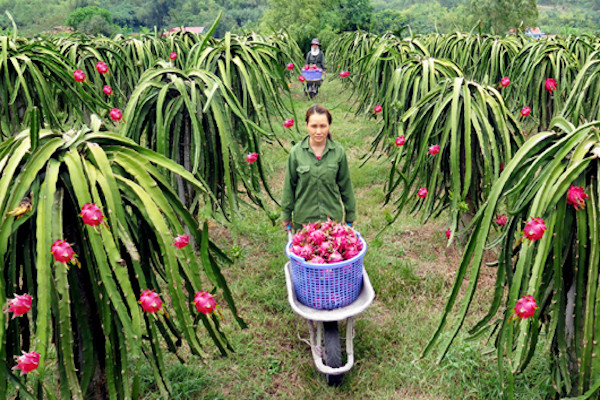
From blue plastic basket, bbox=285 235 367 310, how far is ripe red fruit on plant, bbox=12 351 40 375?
1.32 metres

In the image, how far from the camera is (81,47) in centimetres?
580

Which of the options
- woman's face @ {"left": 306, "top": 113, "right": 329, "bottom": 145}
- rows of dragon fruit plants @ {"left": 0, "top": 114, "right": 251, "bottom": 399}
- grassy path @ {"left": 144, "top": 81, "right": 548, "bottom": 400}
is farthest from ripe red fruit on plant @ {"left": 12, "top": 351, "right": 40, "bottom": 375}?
woman's face @ {"left": 306, "top": 113, "right": 329, "bottom": 145}

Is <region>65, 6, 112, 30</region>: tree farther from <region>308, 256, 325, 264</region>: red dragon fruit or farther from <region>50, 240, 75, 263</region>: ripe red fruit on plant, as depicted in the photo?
<region>50, 240, 75, 263</region>: ripe red fruit on plant

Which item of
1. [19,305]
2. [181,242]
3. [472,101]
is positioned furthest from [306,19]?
[19,305]

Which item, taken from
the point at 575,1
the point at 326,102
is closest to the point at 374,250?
the point at 326,102

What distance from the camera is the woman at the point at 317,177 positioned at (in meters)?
3.08

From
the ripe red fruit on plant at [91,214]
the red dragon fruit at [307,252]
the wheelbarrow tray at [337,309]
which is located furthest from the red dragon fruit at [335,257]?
the ripe red fruit on plant at [91,214]

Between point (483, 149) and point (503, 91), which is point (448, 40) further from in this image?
point (483, 149)

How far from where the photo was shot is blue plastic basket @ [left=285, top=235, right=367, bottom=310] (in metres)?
2.41

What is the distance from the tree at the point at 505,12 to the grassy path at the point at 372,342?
83.7 ft

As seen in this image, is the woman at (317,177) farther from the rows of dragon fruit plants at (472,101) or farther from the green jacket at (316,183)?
the rows of dragon fruit plants at (472,101)

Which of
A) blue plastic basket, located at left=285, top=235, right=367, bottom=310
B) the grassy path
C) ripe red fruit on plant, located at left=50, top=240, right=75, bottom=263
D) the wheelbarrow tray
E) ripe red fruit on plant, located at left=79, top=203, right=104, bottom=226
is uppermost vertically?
ripe red fruit on plant, located at left=79, top=203, right=104, bottom=226

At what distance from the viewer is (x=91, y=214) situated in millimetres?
1403

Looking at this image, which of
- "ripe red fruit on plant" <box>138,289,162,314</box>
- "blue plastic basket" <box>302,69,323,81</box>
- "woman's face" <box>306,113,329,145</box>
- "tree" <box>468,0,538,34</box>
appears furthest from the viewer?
"tree" <box>468,0,538,34</box>
